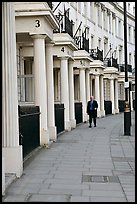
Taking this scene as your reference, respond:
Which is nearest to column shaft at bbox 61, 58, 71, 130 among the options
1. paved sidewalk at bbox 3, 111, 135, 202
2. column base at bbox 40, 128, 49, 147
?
paved sidewalk at bbox 3, 111, 135, 202

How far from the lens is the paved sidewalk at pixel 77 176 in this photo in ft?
25.4

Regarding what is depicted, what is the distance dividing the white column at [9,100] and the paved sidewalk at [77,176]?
456mm

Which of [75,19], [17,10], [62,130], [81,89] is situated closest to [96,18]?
[75,19]

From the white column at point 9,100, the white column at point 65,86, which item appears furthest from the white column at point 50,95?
the white column at point 9,100

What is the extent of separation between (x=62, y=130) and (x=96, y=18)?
2496 cm

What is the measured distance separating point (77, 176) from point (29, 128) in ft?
10.6

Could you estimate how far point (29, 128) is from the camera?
12.8 m

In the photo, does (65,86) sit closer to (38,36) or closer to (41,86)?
(41,86)

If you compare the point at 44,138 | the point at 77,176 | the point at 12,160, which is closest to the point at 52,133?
the point at 44,138

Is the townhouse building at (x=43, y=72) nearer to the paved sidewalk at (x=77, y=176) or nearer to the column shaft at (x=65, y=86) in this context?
the column shaft at (x=65, y=86)

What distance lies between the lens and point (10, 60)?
959cm

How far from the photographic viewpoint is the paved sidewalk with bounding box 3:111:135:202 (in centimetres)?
775

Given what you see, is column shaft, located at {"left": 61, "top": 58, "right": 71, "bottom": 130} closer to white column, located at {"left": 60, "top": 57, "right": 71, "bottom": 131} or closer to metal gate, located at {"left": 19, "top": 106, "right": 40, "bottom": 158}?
white column, located at {"left": 60, "top": 57, "right": 71, "bottom": 131}

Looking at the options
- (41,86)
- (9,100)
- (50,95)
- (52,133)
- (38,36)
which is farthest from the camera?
(52,133)
